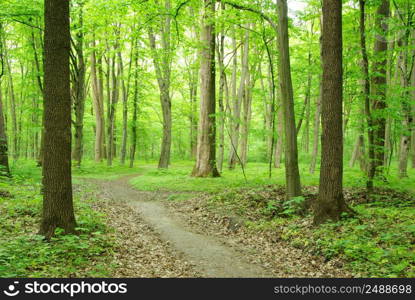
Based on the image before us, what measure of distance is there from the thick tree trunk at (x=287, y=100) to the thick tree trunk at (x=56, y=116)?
5.69m

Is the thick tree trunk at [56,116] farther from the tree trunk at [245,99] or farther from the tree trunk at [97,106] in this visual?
the tree trunk at [97,106]

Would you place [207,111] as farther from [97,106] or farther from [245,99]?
[97,106]

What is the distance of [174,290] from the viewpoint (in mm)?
4641

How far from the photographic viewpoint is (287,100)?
9305mm

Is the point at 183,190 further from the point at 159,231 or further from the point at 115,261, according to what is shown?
the point at 115,261

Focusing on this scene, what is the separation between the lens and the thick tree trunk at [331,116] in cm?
734

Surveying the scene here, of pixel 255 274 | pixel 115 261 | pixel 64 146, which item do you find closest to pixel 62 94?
pixel 64 146

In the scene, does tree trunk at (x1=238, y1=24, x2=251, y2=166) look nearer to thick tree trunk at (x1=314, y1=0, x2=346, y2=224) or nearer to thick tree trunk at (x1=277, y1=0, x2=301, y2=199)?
thick tree trunk at (x1=277, y1=0, x2=301, y2=199)

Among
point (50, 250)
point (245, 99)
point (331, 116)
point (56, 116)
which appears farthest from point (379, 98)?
point (245, 99)

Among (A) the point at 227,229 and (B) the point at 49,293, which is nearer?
(B) the point at 49,293

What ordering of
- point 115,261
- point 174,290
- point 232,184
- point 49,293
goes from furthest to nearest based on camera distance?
point 232,184 < point 115,261 < point 174,290 < point 49,293

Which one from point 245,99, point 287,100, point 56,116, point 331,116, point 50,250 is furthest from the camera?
point 245,99

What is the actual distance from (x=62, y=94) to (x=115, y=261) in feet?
10.8

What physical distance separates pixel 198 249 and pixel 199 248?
0.07 metres
